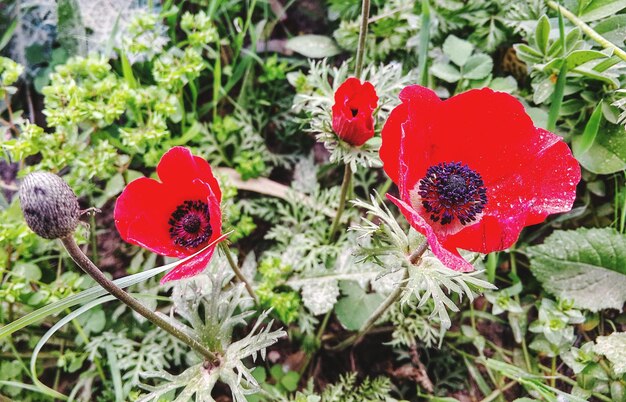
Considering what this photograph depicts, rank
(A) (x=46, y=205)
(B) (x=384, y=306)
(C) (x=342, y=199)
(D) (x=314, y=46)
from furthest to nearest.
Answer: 1. (D) (x=314, y=46)
2. (C) (x=342, y=199)
3. (B) (x=384, y=306)
4. (A) (x=46, y=205)

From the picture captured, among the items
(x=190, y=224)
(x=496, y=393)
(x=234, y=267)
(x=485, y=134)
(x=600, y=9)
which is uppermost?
(x=600, y=9)

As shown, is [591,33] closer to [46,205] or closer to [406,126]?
[406,126]

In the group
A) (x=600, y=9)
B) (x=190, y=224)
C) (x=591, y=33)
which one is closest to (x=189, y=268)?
(x=190, y=224)

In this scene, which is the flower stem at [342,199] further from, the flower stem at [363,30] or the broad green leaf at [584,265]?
the broad green leaf at [584,265]

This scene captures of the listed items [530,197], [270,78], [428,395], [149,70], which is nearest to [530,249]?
[428,395]

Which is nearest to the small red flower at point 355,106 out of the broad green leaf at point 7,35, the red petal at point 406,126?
the red petal at point 406,126
